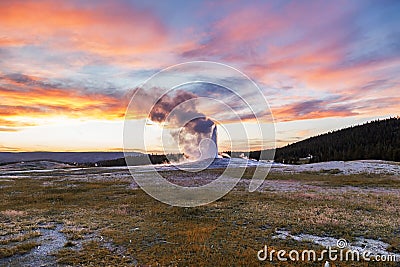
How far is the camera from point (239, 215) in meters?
23.5

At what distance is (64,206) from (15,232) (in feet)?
36.8

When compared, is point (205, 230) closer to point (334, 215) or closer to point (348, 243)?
point (348, 243)

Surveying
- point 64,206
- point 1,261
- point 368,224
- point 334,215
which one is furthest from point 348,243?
point 64,206

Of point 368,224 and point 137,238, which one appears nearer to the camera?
point 137,238

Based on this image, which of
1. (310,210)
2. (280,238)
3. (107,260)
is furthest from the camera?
(310,210)
